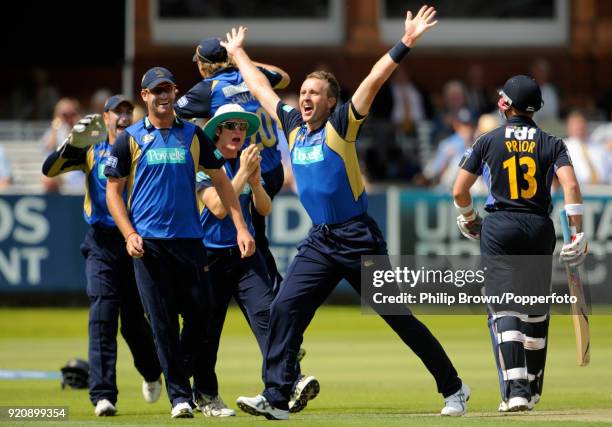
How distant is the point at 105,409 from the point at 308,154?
101 inches

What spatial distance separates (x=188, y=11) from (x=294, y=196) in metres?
11.6

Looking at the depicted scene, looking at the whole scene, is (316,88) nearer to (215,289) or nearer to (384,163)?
(215,289)

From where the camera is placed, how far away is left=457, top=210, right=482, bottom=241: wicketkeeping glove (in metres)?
11.3

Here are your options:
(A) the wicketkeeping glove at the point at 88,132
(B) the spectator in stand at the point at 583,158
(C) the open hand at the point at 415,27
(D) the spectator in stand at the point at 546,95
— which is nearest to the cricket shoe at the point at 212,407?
(A) the wicketkeeping glove at the point at 88,132

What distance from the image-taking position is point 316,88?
1053cm

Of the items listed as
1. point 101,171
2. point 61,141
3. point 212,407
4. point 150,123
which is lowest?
point 212,407

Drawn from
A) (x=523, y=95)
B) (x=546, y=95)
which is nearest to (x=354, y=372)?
(x=523, y=95)

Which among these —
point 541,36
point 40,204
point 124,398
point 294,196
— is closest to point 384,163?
point 294,196

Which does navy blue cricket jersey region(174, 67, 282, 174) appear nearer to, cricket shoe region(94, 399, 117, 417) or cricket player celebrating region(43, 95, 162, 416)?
cricket player celebrating region(43, 95, 162, 416)

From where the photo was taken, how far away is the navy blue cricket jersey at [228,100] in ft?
39.0

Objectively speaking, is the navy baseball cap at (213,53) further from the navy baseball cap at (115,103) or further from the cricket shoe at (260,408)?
the cricket shoe at (260,408)

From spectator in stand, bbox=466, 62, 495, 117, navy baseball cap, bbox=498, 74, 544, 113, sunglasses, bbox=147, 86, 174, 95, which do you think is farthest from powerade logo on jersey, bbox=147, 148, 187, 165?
spectator in stand, bbox=466, 62, 495, 117

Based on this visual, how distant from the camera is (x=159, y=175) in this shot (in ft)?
35.0

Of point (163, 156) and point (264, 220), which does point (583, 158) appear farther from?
point (163, 156)
